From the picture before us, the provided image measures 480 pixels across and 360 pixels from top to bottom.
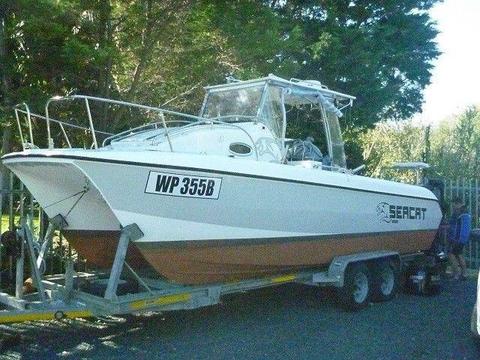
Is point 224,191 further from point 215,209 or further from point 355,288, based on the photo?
point 355,288

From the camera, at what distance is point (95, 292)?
632 centimetres

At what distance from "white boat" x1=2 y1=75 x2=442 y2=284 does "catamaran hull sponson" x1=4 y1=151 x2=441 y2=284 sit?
0.01m

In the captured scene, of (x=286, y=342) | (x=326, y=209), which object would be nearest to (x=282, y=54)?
(x=326, y=209)

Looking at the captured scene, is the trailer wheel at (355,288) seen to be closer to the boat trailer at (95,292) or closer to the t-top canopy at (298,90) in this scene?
the boat trailer at (95,292)

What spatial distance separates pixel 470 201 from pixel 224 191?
7.68 meters

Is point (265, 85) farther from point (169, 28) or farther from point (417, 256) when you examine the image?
point (417, 256)

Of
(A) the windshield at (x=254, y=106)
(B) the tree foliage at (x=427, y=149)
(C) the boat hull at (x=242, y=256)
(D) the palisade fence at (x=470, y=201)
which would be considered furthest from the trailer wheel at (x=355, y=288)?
(B) the tree foliage at (x=427, y=149)

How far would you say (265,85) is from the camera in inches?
304

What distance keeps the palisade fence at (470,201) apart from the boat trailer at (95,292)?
→ 627 cm

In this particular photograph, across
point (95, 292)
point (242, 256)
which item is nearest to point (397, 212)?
point (242, 256)

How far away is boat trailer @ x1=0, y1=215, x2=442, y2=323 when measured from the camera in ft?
17.8

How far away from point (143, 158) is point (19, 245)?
5.71ft

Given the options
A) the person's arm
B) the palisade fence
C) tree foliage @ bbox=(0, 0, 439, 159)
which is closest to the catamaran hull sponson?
tree foliage @ bbox=(0, 0, 439, 159)

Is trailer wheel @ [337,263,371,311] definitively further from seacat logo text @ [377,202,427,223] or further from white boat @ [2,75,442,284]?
seacat logo text @ [377,202,427,223]
